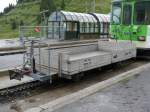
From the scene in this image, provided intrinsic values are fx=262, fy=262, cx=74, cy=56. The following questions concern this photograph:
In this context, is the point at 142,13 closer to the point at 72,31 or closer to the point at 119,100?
the point at 119,100

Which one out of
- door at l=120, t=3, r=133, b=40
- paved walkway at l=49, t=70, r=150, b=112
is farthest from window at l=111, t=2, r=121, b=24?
paved walkway at l=49, t=70, r=150, b=112

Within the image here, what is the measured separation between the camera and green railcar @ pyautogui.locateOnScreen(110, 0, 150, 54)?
43.0ft

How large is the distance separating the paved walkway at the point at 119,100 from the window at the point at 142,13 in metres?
5.54

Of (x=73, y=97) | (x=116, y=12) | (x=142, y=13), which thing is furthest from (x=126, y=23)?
(x=73, y=97)

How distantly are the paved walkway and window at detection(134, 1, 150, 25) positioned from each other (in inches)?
218

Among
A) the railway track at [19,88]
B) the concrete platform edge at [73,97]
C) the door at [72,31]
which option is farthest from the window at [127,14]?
the door at [72,31]

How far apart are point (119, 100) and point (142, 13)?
7.63 m

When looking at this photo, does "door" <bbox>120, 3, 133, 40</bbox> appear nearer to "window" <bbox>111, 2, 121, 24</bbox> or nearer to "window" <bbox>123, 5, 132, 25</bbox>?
"window" <bbox>123, 5, 132, 25</bbox>

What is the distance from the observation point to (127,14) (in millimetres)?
13906

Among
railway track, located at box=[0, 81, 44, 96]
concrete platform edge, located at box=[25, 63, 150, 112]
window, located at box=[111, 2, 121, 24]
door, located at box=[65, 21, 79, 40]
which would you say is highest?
window, located at box=[111, 2, 121, 24]

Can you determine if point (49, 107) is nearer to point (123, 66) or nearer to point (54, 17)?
point (123, 66)

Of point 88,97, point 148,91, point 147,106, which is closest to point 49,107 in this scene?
point 88,97

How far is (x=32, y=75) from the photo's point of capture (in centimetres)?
831

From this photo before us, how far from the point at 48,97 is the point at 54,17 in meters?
22.3
